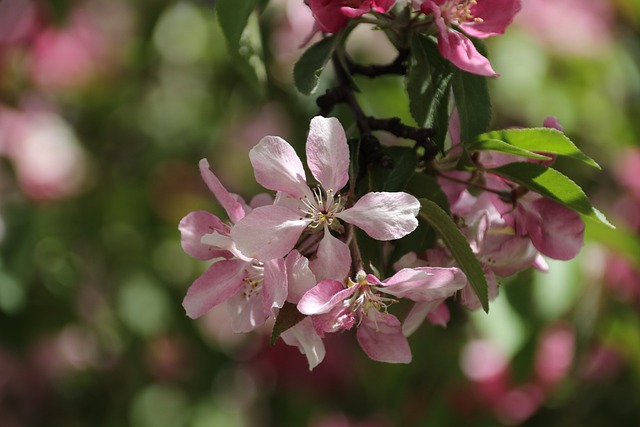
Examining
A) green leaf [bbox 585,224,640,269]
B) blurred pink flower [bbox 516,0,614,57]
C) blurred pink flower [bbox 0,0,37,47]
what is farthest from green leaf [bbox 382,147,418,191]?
blurred pink flower [bbox 0,0,37,47]

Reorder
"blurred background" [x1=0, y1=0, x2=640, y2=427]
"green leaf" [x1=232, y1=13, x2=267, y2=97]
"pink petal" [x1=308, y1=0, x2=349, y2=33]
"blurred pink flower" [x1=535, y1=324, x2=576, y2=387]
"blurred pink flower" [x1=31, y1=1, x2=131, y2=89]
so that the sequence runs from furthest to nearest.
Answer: "blurred pink flower" [x1=31, y1=1, x2=131, y2=89]
"blurred pink flower" [x1=535, y1=324, x2=576, y2=387]
"blurred background" [x1=0, y1=0, x2=640, y2=427]
"green leaf" [x1=232, y1=13, x2=267, y2=97]
"pink petal" [x1=308, y1=0, x2=349, y2=33]

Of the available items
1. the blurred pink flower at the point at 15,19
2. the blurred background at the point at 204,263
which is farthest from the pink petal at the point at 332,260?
the blurred pink flower at the point at 15,19

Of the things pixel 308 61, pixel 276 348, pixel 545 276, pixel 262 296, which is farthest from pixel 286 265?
pixel 276 348

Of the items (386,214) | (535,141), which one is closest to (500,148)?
(535,141)

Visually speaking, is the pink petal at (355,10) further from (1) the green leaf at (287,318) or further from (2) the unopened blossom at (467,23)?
(1) the green leaf at (287,318)

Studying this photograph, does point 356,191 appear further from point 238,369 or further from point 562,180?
point 238,369

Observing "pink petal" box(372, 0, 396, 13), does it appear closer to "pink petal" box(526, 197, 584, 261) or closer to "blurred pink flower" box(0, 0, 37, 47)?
"pink petal" box(526, 197, 584, 261)
